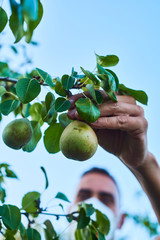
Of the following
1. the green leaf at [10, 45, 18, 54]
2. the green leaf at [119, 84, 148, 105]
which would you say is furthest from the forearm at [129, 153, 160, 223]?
the green leaf at [10, 45, 18, 54]

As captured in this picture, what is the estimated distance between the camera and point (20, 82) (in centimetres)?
109

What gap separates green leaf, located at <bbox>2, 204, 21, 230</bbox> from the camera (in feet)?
3.55

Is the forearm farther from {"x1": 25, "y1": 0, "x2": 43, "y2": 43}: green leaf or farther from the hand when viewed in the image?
{"x1": 25, "y1": 0, "x2": 43, "y2": 43}: green leaf

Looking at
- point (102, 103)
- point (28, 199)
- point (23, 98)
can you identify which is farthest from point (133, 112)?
point (28, 199)

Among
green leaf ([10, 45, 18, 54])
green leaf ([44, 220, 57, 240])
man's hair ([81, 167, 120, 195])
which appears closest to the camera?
green leaf ([44, 220, 57, 240])

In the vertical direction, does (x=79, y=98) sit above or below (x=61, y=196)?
above

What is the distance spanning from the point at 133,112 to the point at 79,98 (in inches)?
A: 10.9

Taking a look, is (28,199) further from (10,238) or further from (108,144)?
(108,144)

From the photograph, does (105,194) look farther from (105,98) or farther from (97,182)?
(105,98)

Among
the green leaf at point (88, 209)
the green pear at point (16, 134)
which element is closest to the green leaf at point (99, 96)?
the green pear at point (16, 134)

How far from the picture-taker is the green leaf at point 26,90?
1.08m

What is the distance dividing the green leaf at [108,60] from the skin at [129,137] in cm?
14

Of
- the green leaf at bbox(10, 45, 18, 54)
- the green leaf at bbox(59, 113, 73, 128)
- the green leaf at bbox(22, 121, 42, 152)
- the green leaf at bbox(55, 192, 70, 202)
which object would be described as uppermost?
the green leaf at bbox(10, 45, 18, 54)

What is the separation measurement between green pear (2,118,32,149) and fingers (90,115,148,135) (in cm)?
27
